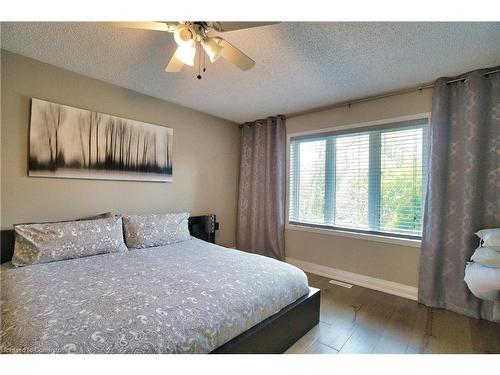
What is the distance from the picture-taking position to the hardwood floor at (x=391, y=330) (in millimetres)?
1651

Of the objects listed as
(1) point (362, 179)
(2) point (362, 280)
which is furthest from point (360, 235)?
(1) point (362, 179)

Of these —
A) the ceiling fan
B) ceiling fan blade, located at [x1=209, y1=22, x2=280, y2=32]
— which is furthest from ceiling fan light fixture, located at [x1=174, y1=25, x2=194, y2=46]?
ceiling fan blade, located at [x1=209, y1=22, x2=280, y2=32]

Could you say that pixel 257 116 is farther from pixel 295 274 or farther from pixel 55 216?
pixel 55 216

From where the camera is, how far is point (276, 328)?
1.50 meters

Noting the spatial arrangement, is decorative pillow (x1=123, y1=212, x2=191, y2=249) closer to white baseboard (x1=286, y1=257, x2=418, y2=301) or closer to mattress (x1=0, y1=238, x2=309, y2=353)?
mattress (x1=0, y1=238, x2=309, y2=353)

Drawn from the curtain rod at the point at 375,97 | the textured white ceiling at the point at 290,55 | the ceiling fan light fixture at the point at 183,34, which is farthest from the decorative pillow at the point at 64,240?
the curtain rod at the point at 375,97

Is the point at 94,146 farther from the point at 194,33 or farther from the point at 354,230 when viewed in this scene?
the point at 354,230

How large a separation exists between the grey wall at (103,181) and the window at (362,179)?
114cm

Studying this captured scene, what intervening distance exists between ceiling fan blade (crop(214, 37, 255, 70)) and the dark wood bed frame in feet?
5.72

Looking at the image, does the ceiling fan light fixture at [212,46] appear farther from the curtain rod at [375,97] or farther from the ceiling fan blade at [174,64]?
the curtain rod at [375,97]

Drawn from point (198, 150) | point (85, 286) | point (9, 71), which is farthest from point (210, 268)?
point (9, 71)

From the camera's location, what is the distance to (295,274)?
183 cm
